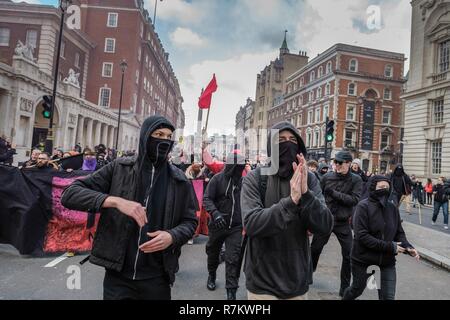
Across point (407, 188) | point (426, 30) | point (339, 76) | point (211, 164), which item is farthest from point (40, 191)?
point (339, 76)

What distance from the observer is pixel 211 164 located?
6926 millimetres

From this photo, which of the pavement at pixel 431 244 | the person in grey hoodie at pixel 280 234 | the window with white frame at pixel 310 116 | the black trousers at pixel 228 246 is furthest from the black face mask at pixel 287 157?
the window with white frame at pixel 310 116

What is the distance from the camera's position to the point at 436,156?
24000 millimetres

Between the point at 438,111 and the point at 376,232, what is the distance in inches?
1003

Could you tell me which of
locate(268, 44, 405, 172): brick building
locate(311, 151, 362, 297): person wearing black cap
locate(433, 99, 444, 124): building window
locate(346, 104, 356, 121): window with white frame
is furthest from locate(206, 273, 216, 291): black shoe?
locate(346, 104, 356, 121): window with white frame

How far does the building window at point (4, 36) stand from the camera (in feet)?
110

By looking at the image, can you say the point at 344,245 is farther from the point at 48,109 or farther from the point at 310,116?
the point at 310,116

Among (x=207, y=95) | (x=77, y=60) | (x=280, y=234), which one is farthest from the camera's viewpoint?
(x=77, y=60)

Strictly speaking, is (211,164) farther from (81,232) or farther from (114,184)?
(114,184)

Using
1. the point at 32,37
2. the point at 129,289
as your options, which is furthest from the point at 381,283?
the point at 32,37

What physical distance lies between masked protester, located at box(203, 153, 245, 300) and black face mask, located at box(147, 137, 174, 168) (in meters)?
2.32

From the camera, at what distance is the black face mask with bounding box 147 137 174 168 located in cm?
238

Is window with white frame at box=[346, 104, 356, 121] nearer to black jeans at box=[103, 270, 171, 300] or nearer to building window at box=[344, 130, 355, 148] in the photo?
building window at box=[344, 130, 355, 148]
